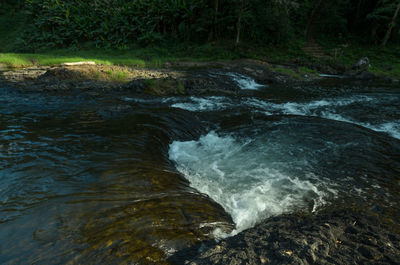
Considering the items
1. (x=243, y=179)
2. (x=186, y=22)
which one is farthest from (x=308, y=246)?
(x=186, y=22)

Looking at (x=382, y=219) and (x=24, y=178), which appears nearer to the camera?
(x=382, y=219)

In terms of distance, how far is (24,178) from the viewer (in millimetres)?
3416

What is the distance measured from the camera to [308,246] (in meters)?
2.07

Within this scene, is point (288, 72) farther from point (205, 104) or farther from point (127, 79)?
point (127, 79)

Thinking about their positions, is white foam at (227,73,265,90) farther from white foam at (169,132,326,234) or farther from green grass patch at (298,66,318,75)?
white foam at (169,132,326,234)

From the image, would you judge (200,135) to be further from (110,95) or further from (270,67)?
(270,67)

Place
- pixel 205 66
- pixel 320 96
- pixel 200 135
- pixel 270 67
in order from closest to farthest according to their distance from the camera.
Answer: pixel 200 135 < pixel 320 96 < pixel 205 66 < pixel 270 67

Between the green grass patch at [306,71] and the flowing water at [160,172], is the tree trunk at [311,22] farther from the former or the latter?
the flowing water at [160,172]

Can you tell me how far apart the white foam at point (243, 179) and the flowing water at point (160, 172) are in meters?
0.02

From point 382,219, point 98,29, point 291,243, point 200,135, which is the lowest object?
point 200,135

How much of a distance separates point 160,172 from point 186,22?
74.9 feet

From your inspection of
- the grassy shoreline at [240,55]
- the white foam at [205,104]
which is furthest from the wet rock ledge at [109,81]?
the grassy shoreline at [240,55]

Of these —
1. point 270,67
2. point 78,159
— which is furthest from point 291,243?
point 270,67

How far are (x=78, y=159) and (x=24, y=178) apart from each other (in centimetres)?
83
